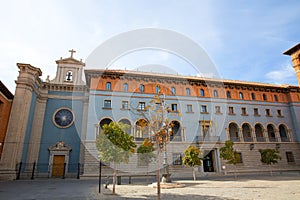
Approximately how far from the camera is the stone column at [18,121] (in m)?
19.6

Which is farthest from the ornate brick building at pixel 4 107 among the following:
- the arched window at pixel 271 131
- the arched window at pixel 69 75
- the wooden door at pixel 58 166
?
the arched window at pixel 271 131

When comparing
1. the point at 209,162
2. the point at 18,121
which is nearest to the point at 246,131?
the point at 209,162

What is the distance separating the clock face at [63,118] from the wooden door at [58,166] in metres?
4.14

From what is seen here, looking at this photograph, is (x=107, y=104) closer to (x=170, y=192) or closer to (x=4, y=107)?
(x=4, y=107)

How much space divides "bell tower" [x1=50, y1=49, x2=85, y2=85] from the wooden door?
10.4m

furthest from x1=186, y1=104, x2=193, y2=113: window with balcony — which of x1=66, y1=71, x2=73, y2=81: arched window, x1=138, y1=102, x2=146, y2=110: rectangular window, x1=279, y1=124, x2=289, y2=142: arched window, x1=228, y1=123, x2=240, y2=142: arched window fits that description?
x1=66, y1=71, x2=73, y2=81: arched window

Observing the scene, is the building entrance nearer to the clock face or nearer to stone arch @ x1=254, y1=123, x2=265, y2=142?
stone arch @ x1=254, y1=123, x2=265, y2=142

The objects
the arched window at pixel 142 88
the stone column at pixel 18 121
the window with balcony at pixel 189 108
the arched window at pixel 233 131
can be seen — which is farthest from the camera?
the arched window at pixel 233 131

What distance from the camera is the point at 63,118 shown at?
85.8 feet

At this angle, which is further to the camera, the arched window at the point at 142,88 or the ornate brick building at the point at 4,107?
the arched window at the point at 142,88

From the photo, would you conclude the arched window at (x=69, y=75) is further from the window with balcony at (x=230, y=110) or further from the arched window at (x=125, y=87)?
the window with balcony at (x=230, y=110)

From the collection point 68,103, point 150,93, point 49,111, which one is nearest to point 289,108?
point 150,93

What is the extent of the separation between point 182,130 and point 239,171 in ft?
31.4

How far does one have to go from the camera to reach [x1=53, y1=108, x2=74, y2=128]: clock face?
84.7 ft
